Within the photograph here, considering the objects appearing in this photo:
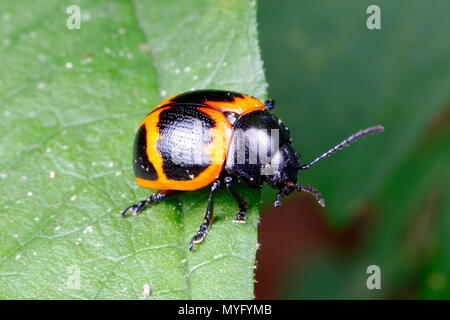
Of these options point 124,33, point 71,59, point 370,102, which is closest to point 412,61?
point 370,102

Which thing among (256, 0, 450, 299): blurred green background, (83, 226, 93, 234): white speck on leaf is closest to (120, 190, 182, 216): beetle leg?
(83, 226, 93, 234): white speck on leaf

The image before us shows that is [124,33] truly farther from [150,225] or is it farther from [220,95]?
[150,225]

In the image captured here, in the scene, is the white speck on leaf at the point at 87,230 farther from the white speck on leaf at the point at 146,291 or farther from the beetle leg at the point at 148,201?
the white speck on leaf at the point at 146,291

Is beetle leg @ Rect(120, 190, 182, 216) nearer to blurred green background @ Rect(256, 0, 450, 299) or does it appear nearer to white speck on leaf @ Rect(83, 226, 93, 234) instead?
white speck on leaf @ Rect(83, 226, 93, 234)

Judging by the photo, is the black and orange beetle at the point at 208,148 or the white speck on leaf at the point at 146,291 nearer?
the white speck on leaf at the point at 146,291

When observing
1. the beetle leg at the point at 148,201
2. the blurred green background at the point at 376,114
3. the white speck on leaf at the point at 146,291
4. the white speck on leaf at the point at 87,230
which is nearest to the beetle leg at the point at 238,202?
the beetle leg at the point at 148,201

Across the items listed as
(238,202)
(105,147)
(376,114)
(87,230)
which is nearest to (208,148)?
(238,202)
